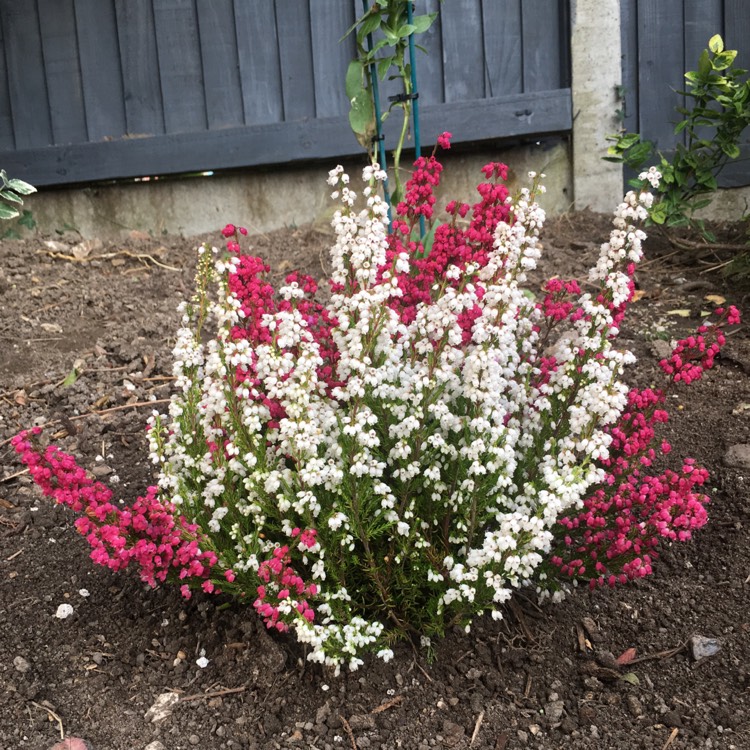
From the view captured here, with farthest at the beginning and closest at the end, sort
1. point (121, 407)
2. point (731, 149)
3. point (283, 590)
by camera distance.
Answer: point (731, 149), point (121, 407), point (283, 590)

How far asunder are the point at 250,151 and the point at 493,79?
4.30ft

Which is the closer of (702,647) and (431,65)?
(702,647)

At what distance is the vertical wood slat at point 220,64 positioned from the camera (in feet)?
14.4

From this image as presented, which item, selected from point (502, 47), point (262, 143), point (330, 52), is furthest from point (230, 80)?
point (502, 47)

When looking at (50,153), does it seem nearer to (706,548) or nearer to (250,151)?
(250,151)

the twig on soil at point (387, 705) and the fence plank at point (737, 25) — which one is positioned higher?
the fence plank at point (737, 25)

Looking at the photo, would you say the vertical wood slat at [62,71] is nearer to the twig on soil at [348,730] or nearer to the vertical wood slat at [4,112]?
the vertical wood slat at [4,112]

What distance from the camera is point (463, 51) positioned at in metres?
4.44

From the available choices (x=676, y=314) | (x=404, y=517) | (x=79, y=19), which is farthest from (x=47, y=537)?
(x=79, y=19)

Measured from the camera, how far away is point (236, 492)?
1.87m

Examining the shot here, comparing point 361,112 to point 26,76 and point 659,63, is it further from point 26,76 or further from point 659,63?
point 26,76

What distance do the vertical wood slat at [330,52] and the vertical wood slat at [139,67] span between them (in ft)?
2.70

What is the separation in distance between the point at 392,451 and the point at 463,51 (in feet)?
10.8

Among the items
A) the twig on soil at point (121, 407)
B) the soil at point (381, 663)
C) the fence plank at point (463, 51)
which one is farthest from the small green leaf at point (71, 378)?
the fence plank at point (463, 51)
